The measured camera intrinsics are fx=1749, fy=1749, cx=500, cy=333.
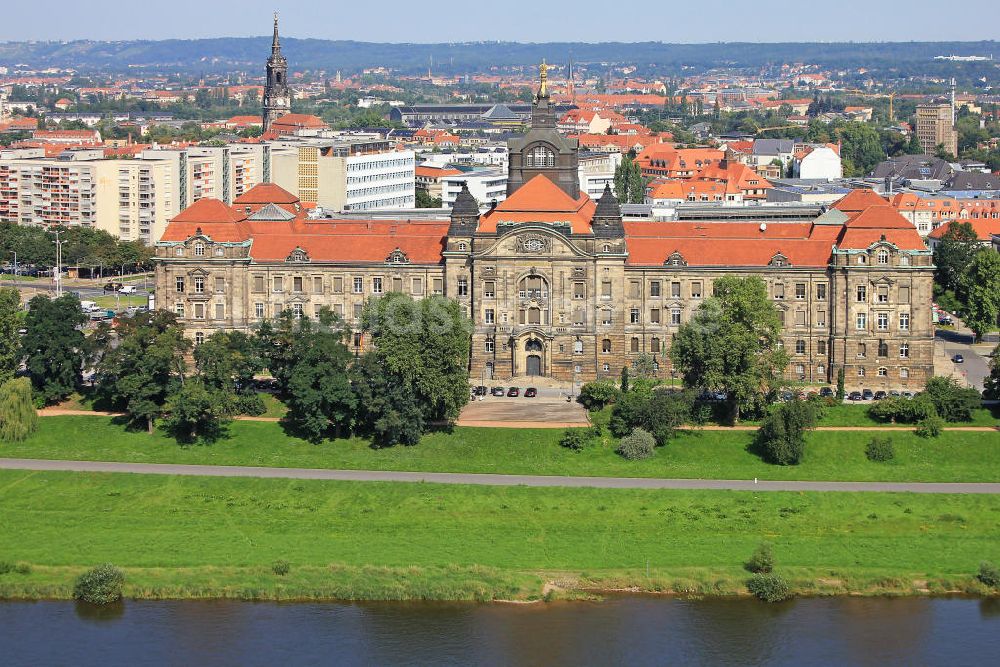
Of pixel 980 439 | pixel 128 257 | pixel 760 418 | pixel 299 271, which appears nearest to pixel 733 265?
pixel 760 418

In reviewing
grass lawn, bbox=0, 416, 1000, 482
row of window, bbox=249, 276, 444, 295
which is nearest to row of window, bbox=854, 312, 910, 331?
grass lawn, bbox=0, 416, 1000, 482

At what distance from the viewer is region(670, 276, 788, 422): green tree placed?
4215 inches

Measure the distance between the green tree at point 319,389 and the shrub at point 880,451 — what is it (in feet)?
100

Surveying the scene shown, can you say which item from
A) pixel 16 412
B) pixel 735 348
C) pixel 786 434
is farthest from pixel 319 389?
pixel 786 434

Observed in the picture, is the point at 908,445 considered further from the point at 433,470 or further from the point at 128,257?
the point at 128,257

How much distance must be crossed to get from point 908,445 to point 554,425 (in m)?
21.2

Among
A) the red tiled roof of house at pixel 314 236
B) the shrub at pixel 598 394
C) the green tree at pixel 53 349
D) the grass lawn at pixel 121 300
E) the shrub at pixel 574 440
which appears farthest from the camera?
the grass lawn at pixel 121 300

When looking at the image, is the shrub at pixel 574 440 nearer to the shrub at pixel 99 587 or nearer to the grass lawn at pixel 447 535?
the grass lawn at pixel 447 535

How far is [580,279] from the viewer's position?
119 meters

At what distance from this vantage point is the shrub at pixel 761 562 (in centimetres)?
8506

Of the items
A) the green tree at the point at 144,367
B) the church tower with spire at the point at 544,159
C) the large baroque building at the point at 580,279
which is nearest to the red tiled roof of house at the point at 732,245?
the large baroque building at the point at 580,279

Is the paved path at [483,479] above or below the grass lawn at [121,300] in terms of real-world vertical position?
below

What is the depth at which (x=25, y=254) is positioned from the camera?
182 m

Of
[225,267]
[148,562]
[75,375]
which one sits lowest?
[148,562]
